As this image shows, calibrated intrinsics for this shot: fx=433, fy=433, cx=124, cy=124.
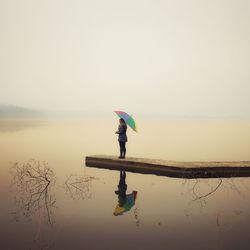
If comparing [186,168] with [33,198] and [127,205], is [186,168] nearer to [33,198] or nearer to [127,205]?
[127,205]

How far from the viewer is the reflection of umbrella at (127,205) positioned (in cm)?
1203

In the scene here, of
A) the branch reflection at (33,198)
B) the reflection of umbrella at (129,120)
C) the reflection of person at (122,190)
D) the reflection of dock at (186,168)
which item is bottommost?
the branch reflection at (33,198)

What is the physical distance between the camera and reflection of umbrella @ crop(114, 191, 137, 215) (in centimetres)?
1203

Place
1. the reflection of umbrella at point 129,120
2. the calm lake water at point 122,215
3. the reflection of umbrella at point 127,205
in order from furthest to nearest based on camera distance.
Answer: the reflection of umbrella at point 129,120, the reflection of umbrella at point 127,205, the calm lake water at point 122,215

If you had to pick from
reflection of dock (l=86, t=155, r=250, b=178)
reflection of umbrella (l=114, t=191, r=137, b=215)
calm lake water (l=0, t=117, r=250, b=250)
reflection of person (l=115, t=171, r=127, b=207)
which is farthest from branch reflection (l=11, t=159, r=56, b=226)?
reflection of dock (l=86, t=155, r=250, b=178)

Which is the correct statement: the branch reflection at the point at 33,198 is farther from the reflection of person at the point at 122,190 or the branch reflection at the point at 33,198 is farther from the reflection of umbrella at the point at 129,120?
the reflection of umbrella at the point at 129,120

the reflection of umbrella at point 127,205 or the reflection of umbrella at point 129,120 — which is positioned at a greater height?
the reflection of umbrella at point 129,120

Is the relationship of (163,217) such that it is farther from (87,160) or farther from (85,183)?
→ (87,160)

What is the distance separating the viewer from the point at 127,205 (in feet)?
41.8

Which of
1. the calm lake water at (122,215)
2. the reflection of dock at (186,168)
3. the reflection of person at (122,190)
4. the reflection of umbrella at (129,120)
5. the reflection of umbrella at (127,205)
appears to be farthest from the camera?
the reflection of umbrella at (129,120)

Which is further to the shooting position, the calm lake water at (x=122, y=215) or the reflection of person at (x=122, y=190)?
the reflection of person at (x=122, y=190)

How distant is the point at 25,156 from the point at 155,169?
11.0 m

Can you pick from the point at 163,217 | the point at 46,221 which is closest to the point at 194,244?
the point at 163,217

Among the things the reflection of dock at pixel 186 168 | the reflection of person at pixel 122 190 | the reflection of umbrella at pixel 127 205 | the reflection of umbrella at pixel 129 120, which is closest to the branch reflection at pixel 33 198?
the reflection of umbrella at pixel 127 205
